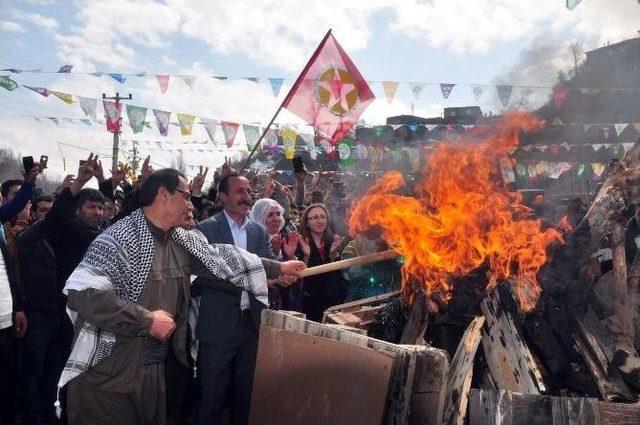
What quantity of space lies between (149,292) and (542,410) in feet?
7.86

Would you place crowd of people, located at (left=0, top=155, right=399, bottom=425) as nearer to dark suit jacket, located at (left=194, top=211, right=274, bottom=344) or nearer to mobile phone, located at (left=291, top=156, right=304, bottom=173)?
dark suit jacket, located at (left=194, top=211, right=274, bottom=344)

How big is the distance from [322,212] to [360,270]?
2.71ft

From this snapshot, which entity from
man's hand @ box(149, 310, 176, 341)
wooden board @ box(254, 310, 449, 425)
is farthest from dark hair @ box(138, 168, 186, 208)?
wooden board @ box(254, 310, 449, 425)

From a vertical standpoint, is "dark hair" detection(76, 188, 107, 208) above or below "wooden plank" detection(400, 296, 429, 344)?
above

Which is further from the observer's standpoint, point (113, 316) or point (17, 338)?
point (17, 338)

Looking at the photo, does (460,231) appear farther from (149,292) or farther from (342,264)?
(149,292)

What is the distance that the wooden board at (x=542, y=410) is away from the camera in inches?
108

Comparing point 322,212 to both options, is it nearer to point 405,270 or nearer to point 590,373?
point 405,270

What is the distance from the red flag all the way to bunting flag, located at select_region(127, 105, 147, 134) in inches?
315

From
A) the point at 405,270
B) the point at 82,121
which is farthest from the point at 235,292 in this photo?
the point at 82,121

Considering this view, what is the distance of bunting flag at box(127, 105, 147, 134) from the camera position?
48.7 ft

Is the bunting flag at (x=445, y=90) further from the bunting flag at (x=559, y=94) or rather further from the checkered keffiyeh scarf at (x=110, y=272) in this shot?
the checkered keffiyeh scarf at (x=110, y=272)

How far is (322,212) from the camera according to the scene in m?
6.08

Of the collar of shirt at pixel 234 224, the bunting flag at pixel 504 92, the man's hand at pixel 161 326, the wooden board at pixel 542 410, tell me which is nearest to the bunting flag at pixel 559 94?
the bunting flag at pixel 504 92
